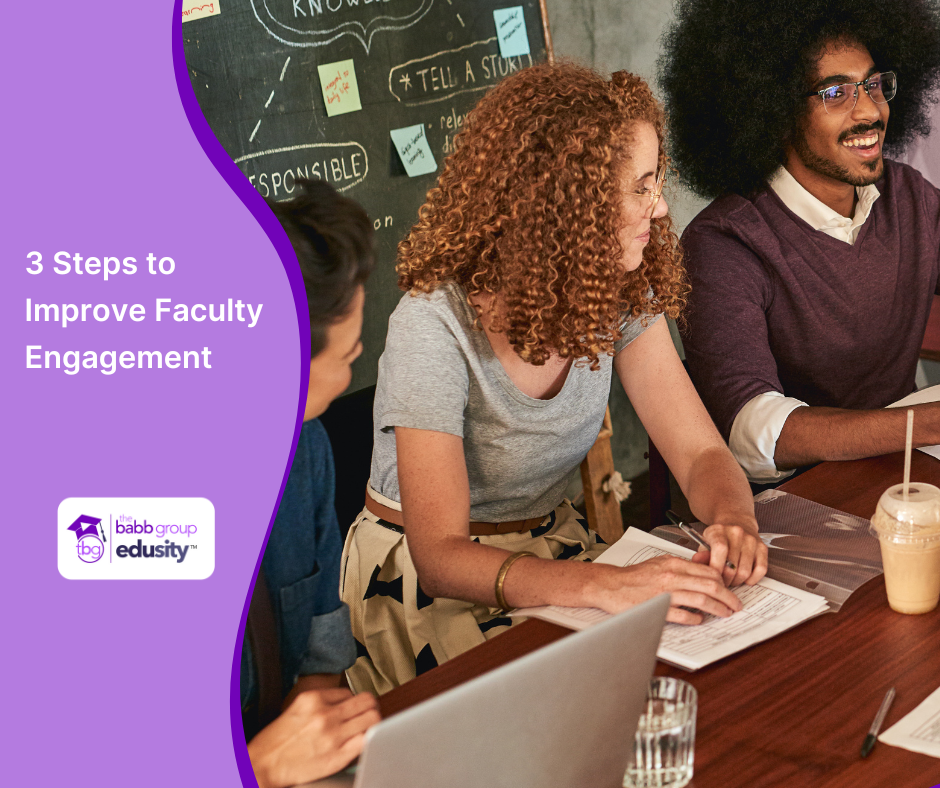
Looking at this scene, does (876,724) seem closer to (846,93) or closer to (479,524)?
(479,524)

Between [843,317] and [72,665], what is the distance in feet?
5.26

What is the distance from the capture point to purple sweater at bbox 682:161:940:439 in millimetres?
1718

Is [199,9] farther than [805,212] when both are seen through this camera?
No

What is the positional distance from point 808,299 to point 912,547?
939 millimetres

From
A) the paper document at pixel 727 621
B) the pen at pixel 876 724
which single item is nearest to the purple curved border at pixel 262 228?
the paper document at pixel 727 621

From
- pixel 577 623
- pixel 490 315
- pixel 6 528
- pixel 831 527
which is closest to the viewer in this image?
pixel 6 528

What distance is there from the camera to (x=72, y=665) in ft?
2.16

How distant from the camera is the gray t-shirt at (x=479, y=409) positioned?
124 cm

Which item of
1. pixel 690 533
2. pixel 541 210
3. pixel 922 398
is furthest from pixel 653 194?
pixel 922 398

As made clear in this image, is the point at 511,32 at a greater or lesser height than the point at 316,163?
greater

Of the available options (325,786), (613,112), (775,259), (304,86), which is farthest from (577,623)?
(304,86)

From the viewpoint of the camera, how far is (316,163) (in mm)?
1875

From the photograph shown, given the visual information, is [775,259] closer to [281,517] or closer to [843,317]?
[843,317]

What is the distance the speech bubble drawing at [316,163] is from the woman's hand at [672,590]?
3.23 feet
